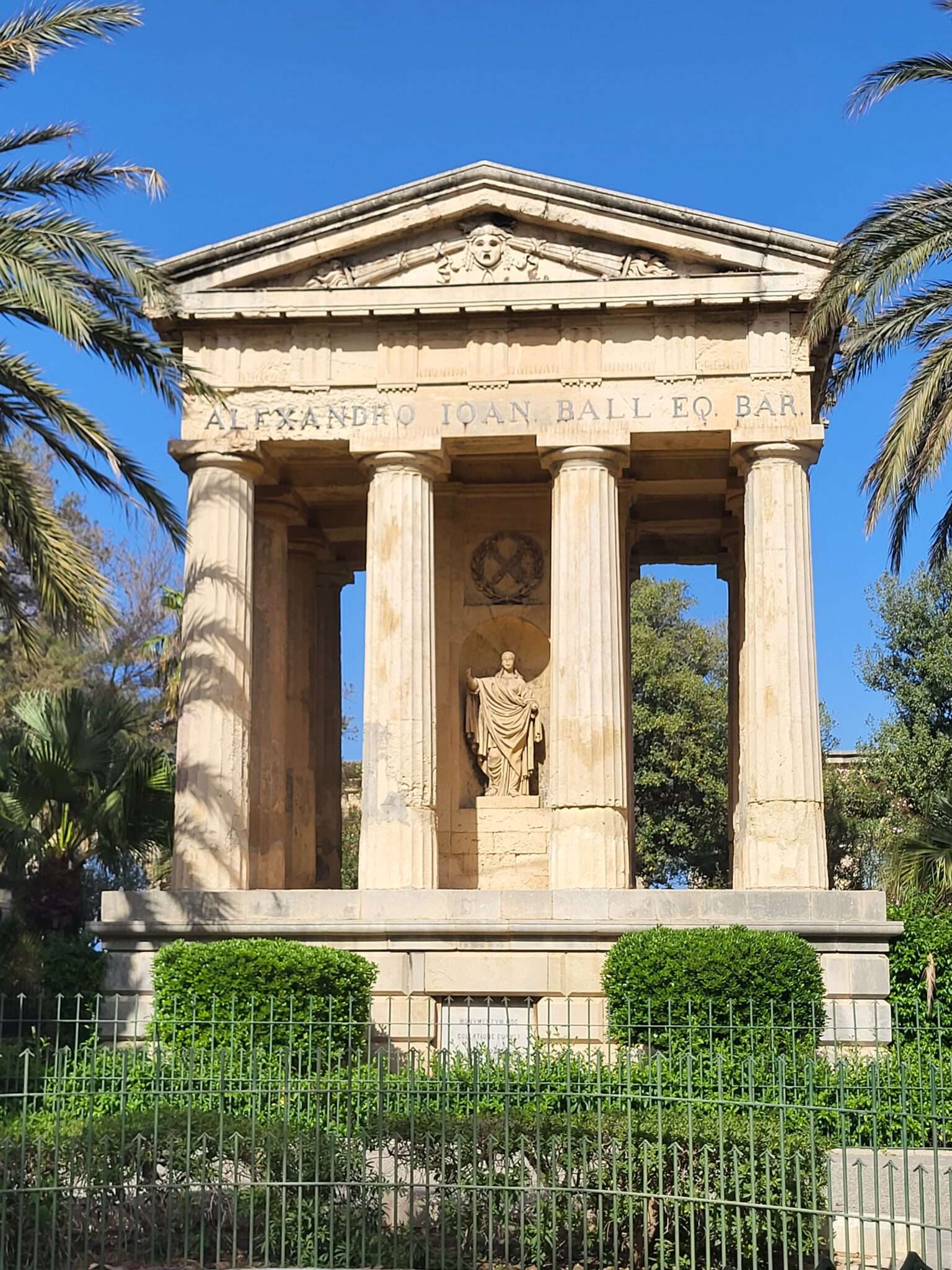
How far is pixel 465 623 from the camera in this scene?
26.8 m

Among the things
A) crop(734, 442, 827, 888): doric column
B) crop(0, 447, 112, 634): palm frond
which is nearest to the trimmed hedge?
crop(734, 442, 827, 888): doric column

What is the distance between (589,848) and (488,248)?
27.8ft

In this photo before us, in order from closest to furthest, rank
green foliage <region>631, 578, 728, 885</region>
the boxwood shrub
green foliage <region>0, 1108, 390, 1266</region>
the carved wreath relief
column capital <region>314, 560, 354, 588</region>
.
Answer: green foliage <region>0, 1108, 390, 1266</region> → the boxwood shrub → the carved wreath relief → column capital <region>314, 560, 354, 588</region> → green foliage <region>631, 578, 728, 885</region>

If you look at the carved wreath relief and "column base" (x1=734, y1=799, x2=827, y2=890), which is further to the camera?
the carved wreath relief

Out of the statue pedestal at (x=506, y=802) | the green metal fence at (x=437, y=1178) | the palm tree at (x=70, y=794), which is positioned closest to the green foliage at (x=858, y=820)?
the statue pedestal at (x=506, y=802)

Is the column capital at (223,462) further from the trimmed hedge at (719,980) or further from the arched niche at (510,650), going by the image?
the trimmed hedge at (719,980)

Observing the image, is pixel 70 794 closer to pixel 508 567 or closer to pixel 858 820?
pixel 508 567

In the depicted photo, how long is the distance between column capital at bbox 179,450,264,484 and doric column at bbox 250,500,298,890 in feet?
4.97

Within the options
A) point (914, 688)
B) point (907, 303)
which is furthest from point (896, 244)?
point (914, 688)

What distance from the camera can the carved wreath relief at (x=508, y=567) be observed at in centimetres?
2700

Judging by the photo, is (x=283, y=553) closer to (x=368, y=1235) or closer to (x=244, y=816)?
(x=244, y=816)

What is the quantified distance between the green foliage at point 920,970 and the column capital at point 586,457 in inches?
289

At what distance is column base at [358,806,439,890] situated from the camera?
22641mm

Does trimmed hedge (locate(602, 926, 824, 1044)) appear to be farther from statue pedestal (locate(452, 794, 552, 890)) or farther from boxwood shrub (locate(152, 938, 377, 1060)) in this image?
statue pedestal (locate(452, 794, 552, 890))
